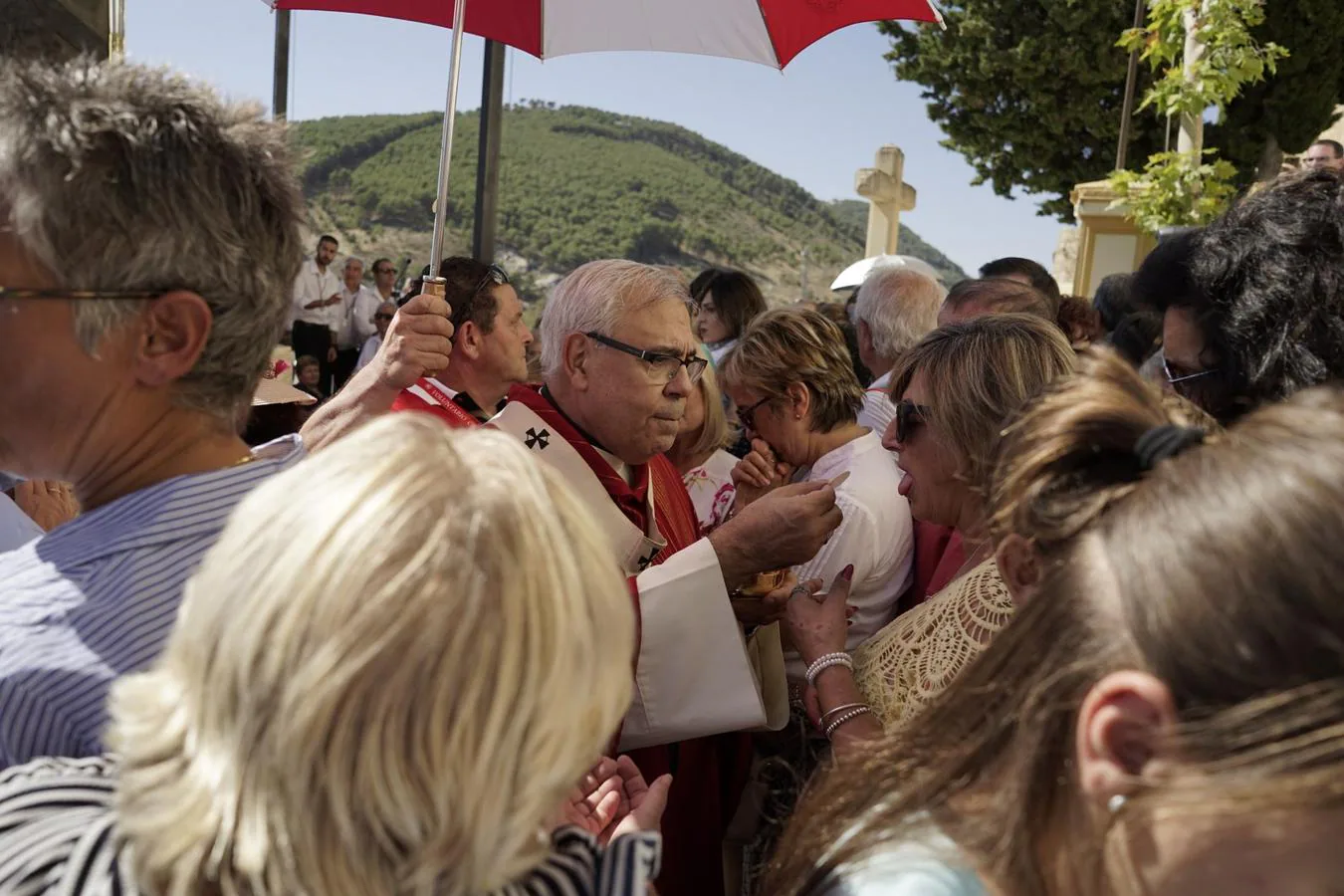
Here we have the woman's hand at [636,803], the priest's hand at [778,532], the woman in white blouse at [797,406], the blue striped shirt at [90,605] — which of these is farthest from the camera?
the woman in white blouse at [797,406]

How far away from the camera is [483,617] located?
0.85 metres

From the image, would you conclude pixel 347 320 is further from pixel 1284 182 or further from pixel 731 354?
pixel 1284 182

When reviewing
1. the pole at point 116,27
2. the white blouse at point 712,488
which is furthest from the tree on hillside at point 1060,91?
the pole at point 116,27

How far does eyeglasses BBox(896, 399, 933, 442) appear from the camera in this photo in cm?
250

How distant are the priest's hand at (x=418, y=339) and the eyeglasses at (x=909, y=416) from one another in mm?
1073

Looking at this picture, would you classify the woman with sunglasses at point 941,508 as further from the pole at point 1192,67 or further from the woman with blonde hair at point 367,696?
the pole at point 1192,67

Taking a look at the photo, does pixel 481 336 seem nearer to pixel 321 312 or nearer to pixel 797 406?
pixel 797 406

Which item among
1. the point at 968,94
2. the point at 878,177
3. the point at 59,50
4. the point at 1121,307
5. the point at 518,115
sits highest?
the point at 518,115

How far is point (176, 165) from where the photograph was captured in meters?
1.30

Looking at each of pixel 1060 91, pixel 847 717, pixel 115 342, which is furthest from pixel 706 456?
pixel 1060 91

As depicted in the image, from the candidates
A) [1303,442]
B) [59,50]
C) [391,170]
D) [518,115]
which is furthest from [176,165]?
[518,115]

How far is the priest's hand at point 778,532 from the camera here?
2.44m

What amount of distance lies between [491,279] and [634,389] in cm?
150

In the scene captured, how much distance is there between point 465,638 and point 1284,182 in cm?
212
